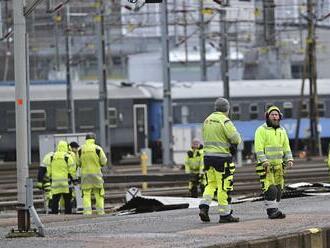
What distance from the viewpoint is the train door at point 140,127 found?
5088 centimetres

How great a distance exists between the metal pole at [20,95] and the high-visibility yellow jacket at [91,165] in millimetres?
6887

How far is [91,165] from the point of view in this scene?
20672 mm

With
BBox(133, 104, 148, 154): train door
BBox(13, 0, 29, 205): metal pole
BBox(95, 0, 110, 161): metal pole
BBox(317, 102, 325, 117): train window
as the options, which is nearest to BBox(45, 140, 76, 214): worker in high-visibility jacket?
BBox(13, 0, 29, 205): metal pole

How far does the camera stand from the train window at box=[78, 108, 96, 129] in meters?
49.6

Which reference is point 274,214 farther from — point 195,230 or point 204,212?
point 195,230

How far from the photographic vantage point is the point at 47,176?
22797 mm

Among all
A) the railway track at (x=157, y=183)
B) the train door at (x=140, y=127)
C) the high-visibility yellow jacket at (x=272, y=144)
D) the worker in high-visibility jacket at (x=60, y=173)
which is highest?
the train door at (x=140, y=127)

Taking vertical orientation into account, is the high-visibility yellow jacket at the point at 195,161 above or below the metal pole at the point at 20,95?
below

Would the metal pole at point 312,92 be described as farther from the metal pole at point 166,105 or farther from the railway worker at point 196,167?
the railway worker at point 196,167

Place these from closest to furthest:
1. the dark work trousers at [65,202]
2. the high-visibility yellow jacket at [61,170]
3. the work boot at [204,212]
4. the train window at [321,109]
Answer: the work boot at [204,212], the high-visibility yellow jacket at [61,170], the dark work trousers at [65,202], the train window at [321,109]

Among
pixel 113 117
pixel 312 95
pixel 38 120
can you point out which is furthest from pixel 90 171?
pixel 312 95

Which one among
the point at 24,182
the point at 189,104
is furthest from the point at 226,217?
the point at 189,104

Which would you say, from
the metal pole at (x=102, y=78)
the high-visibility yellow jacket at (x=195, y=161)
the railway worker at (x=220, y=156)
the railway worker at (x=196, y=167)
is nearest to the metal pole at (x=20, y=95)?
the railway worker at (x=220, y=156)

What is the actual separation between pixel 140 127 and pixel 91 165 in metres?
30.5
